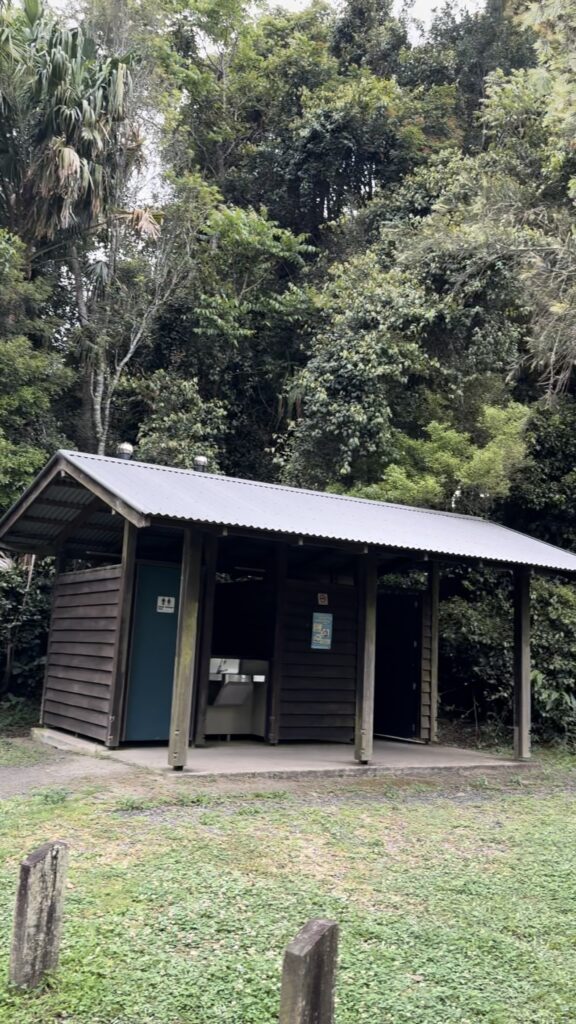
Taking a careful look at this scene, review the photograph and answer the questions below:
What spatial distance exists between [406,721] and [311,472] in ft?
18.5

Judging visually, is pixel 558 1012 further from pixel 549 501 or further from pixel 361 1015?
pixel 549 501

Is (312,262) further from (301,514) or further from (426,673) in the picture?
(301,514)

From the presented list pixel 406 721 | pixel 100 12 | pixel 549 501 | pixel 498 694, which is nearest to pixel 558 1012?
pixel 406 721

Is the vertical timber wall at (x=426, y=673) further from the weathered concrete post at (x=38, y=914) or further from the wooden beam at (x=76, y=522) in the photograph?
the weathered concrete post at (x=38, y=914)

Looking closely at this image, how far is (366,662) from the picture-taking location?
7.66 metres

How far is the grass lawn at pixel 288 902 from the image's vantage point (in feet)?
9.05

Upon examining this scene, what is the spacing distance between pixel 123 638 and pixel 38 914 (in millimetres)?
5447

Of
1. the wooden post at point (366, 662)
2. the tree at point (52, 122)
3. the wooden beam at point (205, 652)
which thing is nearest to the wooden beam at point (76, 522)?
the wooden beam at point (205, 652)

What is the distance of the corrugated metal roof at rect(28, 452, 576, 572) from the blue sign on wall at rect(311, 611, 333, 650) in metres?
1.29

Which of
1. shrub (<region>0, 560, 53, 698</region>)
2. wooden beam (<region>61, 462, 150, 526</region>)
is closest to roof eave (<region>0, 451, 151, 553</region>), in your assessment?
wooden beam (<region>61, 462, 150, 526</region>)

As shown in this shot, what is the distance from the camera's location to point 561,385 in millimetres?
14062

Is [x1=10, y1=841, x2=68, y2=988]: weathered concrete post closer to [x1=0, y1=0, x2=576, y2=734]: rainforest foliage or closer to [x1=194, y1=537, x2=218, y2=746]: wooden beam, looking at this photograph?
[x1=194, y1=537, x2=218, y2=746]: wooden beam

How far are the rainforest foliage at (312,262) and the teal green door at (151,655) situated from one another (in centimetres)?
468

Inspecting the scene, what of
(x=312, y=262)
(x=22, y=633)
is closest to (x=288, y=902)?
(x=22, y=633)
